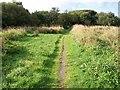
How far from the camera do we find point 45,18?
73562 millimetres

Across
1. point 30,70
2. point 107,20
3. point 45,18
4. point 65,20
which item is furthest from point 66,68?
point 107,20

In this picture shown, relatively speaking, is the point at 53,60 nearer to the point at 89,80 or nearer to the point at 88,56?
the point at 88,56

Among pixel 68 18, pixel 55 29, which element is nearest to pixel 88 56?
pixel 55 29

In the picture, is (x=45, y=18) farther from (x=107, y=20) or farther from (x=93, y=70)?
(x=93, y=70)

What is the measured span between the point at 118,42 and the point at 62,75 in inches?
336

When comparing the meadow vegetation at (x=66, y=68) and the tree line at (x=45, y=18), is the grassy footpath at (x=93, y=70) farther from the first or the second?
the tree line at (x=45, y=18)

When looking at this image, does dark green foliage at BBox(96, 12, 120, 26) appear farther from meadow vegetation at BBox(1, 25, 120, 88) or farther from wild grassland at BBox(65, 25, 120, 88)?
meadow vegetation at BBox(1, 25, 120, 88)

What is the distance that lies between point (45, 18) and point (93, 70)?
60.4 metres

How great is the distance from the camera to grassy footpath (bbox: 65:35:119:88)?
12273 millimetres

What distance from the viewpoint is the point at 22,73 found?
13484mm

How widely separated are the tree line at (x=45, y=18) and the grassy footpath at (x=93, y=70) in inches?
1241

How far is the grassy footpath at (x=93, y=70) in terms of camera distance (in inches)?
483

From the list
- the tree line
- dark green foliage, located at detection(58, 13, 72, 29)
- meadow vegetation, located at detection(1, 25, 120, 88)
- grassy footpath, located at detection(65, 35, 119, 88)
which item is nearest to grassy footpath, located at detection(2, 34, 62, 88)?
meadow vegetation, located at detection(1, 25, 120, 88)

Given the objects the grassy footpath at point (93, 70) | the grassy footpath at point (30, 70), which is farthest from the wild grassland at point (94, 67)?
the grassy footpath at point (30, 70)
